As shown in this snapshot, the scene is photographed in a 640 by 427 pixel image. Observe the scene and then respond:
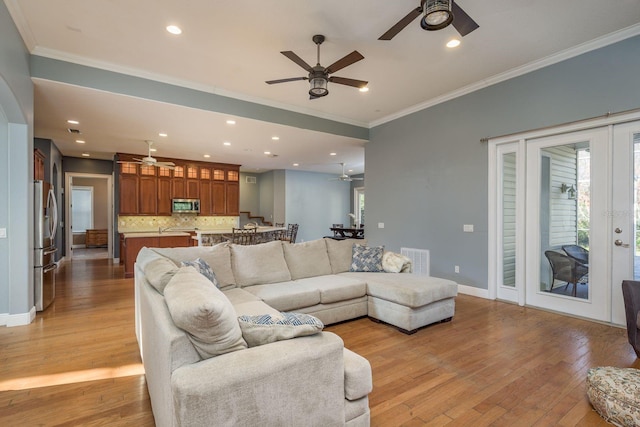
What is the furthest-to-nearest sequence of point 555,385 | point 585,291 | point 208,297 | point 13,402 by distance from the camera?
point 585,291 → point 555,385 → point 13,402 → point 208,297

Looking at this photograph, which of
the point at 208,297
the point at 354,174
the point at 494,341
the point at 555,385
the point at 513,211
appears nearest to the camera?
the point at 208,297

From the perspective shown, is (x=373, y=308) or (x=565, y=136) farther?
(x=565, y=136)

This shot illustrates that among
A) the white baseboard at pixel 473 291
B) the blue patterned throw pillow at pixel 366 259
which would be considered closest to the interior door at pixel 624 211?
the white baseboard at pixel 473 291

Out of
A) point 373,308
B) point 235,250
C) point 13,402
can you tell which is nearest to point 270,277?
point 235,250

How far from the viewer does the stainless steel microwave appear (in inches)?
332

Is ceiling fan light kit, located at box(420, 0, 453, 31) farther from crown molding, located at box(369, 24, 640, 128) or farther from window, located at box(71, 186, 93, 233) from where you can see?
window, located at box(71, 186, 93, 233)

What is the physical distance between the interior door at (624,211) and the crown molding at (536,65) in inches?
37.1

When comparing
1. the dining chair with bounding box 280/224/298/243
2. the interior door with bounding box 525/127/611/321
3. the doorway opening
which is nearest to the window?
the doorway opening

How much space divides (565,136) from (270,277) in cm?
407

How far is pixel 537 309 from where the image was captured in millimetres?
Result: 4043

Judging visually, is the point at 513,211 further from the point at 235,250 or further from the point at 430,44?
the point at 235,250

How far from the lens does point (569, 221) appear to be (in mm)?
3836

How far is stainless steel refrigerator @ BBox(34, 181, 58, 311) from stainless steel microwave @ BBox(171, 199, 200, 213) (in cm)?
415

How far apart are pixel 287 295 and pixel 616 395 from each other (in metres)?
2.51
